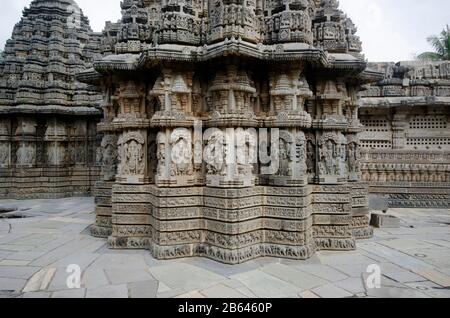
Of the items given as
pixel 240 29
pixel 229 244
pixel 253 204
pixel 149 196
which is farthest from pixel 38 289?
pixel 240 29

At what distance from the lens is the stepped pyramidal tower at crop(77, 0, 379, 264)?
502 centimetres

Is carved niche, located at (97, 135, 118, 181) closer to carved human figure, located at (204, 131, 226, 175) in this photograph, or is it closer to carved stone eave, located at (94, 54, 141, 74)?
carved stone eave, located at (94, 54, 141, 74)

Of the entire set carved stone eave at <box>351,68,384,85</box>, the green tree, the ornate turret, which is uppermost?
the green tree

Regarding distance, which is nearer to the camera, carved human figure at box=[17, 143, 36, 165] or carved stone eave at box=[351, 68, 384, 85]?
carved stone eave at box=[351, 68, 384, 85]

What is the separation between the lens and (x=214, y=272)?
14.5ft

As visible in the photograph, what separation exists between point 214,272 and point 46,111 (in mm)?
12172

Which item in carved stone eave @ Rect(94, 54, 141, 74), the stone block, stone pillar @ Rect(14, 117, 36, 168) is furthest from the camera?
stone pillar @ Rect(14, 117, 36, 168)

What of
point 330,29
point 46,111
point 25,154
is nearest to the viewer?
point 330,29

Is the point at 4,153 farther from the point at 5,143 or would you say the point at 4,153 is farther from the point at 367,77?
the point at 367,77

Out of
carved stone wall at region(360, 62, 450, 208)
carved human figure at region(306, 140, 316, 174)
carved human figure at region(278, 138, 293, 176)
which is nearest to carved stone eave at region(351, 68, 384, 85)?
carved human figure at region(306, 140, 316, 174)

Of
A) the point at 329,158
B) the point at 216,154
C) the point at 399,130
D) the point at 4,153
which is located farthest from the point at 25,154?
the point at 399,130

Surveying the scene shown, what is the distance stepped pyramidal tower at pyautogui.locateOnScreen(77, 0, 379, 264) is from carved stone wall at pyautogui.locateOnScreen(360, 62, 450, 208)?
7.02 metres

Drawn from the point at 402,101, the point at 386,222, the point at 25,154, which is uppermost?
the point at 402,101

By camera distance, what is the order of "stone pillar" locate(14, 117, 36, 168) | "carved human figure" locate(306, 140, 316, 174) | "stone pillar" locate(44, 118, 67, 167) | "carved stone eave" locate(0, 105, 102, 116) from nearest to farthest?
1. "carved human figure" locate(306, 140, 316, 174)
2. "carved stone eave" locate(0, 105, 102, 116)
3. "stone pillar" locate(14, 117, 36, 168)
4. "stone pillar" locate(44, 118, 67, 167)
